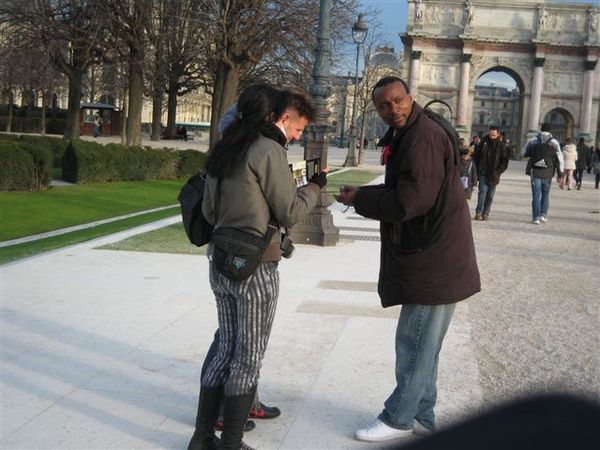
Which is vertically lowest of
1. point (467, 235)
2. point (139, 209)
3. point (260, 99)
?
point (139, 209)

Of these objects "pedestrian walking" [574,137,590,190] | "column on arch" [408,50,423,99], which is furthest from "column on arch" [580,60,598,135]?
"pedestrian walking" [574,137,590,190]

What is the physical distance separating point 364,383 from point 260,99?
2309mm

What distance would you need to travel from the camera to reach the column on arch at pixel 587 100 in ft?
221

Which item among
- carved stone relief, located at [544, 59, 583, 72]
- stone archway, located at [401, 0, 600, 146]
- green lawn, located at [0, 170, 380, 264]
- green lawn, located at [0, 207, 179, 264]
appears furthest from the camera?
carved stone relief, located at [544, 59, 583, 72]

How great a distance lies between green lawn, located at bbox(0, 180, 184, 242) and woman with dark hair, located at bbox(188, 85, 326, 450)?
395 inches

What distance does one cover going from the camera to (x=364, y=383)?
5.78 m

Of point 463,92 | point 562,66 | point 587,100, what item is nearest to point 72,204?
point 463,92

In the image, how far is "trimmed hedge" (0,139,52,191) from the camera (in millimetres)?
20328

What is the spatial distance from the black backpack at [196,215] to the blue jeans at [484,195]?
13402 mm

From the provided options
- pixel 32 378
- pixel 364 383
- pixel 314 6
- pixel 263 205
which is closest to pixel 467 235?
pixel 263 205

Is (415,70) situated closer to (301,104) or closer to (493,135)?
(493,135)

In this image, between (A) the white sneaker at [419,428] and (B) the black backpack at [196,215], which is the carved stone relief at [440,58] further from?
(B) the black backpack at [196,215]

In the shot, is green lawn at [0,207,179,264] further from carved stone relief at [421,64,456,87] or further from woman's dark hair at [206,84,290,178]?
carved stone relief at [421,64,456,87]

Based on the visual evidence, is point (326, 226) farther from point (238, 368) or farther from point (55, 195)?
point (55, 195)
